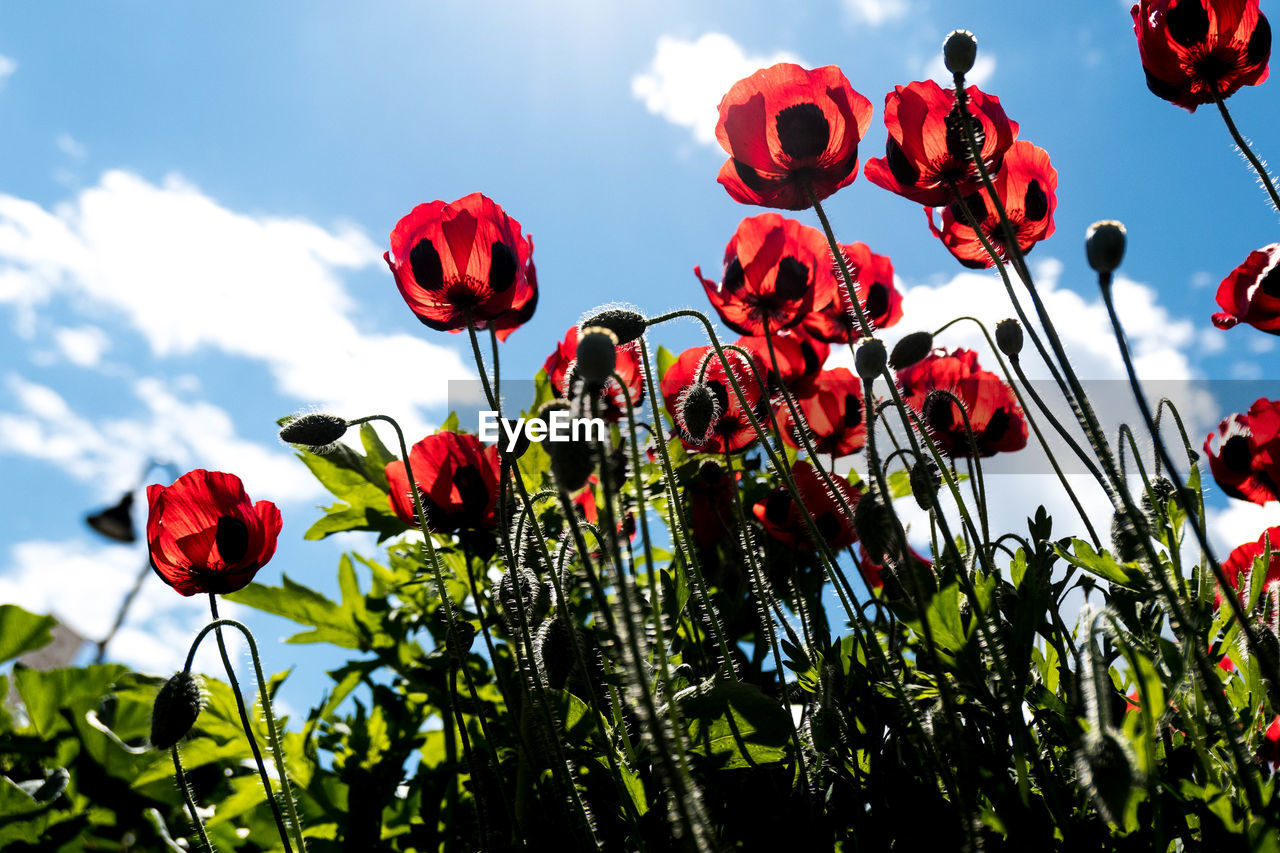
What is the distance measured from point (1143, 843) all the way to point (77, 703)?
5.57ft

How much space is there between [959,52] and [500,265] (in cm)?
68

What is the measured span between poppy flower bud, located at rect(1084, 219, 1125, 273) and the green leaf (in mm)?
1820

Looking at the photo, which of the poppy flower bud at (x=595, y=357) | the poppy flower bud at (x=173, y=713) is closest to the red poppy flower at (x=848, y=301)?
the poppy flower bud at (x=595, y=357)

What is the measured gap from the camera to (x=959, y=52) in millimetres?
951

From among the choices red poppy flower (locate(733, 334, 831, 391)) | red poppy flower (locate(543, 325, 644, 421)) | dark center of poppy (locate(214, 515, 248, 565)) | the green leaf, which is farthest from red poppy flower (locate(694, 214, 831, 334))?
the green leaf

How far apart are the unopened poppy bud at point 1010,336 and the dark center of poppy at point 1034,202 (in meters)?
0.28

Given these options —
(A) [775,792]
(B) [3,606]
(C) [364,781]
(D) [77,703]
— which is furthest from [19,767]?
(A) [775,792]

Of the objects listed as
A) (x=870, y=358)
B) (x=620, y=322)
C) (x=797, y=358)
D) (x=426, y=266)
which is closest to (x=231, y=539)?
(x=426, y=266)

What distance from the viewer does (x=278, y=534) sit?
1.25m

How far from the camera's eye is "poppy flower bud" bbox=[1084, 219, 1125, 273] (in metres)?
0.71

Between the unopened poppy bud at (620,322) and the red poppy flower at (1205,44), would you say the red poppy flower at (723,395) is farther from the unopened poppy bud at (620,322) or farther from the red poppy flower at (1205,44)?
the red poppy flower at (1205,44)

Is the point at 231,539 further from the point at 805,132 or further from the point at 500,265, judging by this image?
the point at 805,132

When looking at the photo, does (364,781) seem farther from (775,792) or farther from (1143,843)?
(1143,843)

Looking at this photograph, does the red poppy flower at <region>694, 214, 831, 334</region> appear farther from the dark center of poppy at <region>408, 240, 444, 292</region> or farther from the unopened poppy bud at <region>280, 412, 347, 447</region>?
the unopened poppy bud at <region>280, 412, 347, 447</region>
